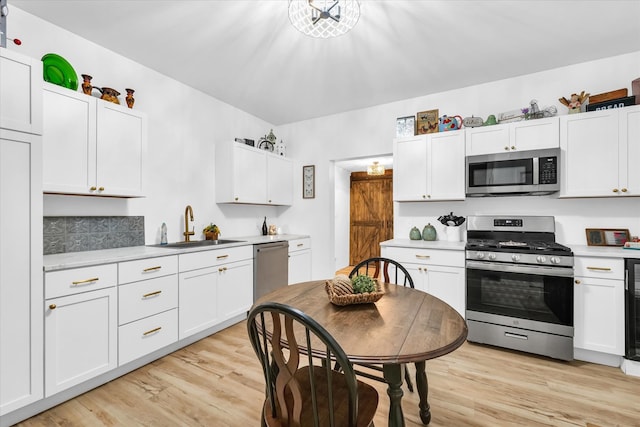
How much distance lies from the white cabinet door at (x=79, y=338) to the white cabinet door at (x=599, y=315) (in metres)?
3.67


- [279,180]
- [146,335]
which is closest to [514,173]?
[279,180]

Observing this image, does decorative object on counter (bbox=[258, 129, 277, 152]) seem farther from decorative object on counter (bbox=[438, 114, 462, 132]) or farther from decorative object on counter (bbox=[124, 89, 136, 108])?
decorative object on counter (bbox=[438, 114, 462, 132])

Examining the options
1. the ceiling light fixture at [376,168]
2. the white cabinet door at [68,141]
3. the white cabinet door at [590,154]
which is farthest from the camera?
the ceiling light fixture at [376,168]

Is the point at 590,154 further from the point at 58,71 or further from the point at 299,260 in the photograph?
the point at 58,71

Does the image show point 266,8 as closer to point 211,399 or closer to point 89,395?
point 211,399

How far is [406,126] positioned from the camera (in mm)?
3656

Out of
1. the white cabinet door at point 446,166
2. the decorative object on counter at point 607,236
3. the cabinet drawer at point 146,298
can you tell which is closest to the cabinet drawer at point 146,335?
the cabinet drawer at point 146,298

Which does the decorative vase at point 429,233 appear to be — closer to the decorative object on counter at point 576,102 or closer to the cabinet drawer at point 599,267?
the cabinet drawer at point 599,267

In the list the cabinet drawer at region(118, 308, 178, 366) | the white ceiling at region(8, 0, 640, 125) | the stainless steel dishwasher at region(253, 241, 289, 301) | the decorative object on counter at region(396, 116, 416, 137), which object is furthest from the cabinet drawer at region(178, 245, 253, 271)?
the decorative object on counter at region(396, 116, 416, 137)

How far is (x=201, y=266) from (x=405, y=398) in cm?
208

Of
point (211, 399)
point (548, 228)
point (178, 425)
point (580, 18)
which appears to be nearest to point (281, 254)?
point (211, 399)

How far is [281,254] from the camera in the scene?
12.6ft

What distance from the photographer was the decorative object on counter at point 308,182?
4613 millimetres

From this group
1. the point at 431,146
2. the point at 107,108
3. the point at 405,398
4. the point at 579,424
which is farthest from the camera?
the point at 431,146
